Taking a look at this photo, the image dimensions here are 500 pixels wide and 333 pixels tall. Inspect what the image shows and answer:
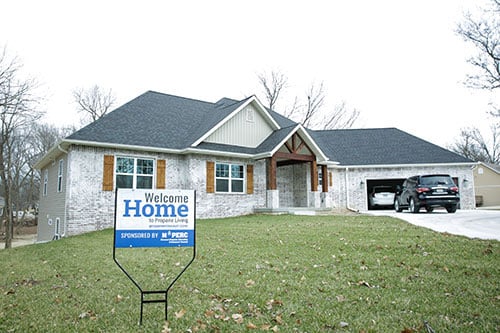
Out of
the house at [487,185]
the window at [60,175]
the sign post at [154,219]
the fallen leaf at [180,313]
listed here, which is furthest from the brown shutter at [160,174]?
the house at [487,185]

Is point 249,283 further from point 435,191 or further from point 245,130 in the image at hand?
point 245,130

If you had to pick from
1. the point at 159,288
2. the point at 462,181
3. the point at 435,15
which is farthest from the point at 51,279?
the point at 462,181

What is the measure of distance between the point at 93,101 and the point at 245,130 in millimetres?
24871

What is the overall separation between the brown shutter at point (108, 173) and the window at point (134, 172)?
261 millimetres

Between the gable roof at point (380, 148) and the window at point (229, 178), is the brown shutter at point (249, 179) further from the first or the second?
the gable roof at point (380, 148)

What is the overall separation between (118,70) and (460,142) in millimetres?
48920

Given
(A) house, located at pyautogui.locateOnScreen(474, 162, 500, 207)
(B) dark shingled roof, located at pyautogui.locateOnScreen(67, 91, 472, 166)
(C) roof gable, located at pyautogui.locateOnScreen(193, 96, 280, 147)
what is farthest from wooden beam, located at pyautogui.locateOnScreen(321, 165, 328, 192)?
(A) house, located at pyautogui.locateOnScreen(474, 162, 500, 207)

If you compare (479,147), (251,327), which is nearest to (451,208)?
(251,327)

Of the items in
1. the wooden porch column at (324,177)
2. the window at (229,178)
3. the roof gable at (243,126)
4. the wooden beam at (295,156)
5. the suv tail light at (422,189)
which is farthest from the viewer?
the wooden porch column at (324,177)

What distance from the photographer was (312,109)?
38062 mm

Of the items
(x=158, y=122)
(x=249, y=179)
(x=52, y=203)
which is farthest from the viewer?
(x=249, y=179)

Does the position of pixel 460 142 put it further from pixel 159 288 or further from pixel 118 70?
pixel 159 288

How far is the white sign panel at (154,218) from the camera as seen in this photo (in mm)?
4113

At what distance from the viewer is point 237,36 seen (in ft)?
61.5
